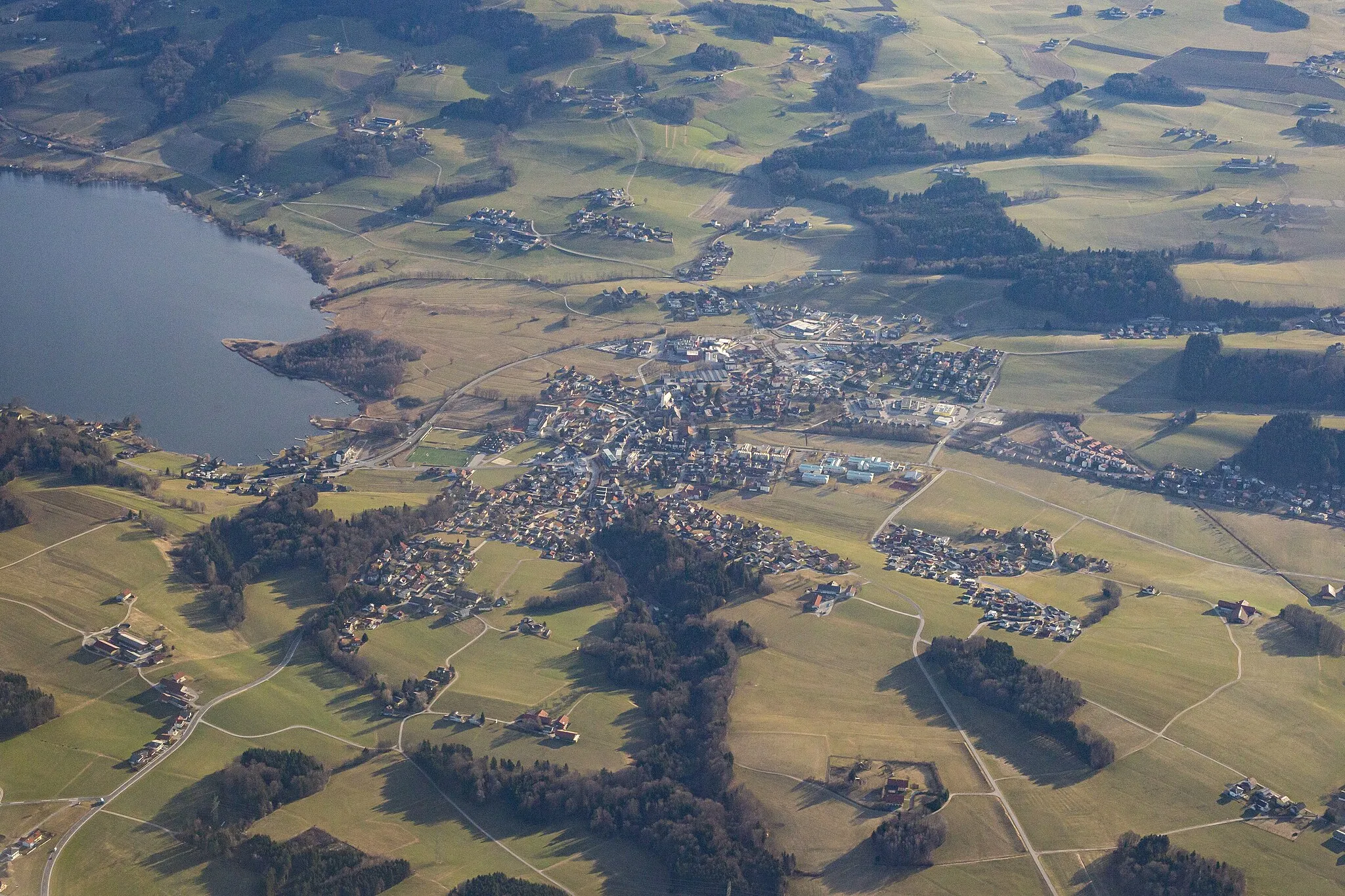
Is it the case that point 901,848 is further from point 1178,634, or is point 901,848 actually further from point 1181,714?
→ point 1178,634

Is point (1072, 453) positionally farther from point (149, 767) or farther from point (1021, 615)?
point (149, 767)

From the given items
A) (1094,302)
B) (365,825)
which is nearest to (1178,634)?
(365,825)

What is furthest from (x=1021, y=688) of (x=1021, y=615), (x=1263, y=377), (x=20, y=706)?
(x=20, y=706)

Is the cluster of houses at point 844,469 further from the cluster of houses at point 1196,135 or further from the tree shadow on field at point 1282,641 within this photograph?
the cluster of houses at point 1196,135

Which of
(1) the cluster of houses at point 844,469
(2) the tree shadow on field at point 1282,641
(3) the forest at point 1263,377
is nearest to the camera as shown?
(2) the tree shadow on field at point 1282,641

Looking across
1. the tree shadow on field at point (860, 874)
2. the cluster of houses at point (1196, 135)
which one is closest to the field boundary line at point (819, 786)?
the tree shadow on field at point (860, 874)

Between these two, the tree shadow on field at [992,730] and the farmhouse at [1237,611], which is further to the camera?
the farmhouse at [1237,611]

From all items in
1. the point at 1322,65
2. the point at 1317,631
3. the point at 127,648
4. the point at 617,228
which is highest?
the point at 1322,65
